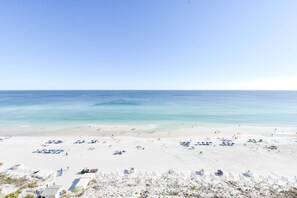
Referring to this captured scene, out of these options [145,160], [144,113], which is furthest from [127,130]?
[144,113]

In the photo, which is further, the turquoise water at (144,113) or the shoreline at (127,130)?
the turquoise water at (144,113)

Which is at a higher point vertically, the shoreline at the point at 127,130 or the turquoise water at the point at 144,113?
the turquoise water at the point at 144,113

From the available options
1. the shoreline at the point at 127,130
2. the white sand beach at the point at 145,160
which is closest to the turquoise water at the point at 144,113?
the shoreline at the point at 127,130

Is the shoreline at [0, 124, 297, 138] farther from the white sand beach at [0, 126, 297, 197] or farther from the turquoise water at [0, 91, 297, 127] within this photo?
the turquoise water at [0, 91, 297, 127]

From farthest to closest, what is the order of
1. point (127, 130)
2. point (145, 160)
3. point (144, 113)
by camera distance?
point (144, 113) < point (127, 130) < point (145, 160)

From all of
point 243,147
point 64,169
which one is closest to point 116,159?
point 64,169

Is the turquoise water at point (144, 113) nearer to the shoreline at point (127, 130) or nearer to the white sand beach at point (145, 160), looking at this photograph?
the shoreline at point (127, 130)

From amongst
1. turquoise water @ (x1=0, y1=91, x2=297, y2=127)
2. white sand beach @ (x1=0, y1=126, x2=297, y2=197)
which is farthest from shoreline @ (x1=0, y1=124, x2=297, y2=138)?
turquoise water @ (x1=0, y1=91, x2=297, y2=127)

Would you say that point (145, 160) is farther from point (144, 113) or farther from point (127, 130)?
point (144, 113)
